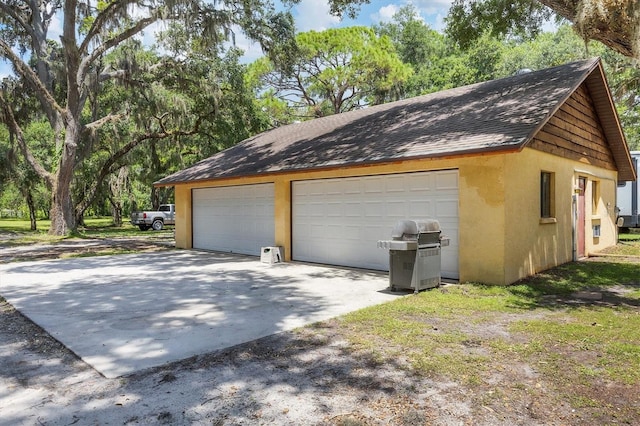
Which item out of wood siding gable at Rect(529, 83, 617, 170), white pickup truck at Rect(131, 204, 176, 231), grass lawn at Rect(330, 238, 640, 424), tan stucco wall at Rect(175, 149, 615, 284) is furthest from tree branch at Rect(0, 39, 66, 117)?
wood siding gable at Rect(529, 83, 617, 170)

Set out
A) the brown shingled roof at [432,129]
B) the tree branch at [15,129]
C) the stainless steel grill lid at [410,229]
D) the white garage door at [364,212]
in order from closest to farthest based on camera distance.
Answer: the stainless steel grill lid at [410,229], the brown shingled roof at [432,129], the white garage door at [364,212], the tree branch at [15,129]

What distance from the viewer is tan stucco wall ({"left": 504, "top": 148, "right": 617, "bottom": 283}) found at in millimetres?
7806

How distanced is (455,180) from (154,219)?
79.5 ft

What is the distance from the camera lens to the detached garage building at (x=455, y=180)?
7852mm

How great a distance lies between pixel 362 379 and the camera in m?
3.65

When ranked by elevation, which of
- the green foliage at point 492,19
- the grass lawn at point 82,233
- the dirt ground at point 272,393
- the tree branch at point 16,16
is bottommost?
the dirt ground at point 272,393

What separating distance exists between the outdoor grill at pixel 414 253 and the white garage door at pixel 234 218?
573cm

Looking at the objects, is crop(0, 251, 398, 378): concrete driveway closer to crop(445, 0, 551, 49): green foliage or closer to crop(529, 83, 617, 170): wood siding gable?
crop(529, 83, 617, 170): wood siding gable

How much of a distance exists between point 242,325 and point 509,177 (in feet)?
17.8

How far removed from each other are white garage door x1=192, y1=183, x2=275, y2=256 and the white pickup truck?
562 inches

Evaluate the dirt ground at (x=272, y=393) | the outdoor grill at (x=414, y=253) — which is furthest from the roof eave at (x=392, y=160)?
the dirt ground at (x=272, y=393)

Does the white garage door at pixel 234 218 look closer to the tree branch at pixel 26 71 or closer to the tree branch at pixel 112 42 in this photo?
the tree branch at pixel 112 42

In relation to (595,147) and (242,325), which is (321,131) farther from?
(242,325)

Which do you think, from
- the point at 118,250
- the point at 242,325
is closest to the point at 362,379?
the point at 242,325
